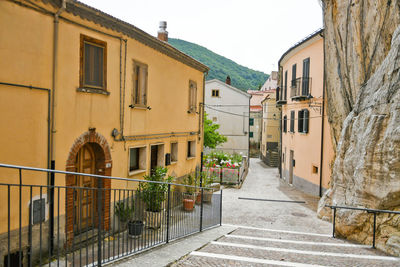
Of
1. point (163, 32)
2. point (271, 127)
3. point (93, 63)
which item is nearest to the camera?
point (93, 63)

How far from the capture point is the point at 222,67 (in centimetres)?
12962

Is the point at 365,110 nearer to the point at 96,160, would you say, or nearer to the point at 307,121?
the point at 96,160

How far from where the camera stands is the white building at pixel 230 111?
35875mm

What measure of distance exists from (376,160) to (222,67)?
124m

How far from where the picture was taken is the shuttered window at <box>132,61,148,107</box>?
34.0ft

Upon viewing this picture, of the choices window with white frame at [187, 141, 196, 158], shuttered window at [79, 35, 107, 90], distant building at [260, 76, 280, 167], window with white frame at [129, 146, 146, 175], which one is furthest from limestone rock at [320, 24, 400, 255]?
distant building at [260, 76, 280, 167]

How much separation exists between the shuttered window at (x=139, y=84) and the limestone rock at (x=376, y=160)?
272 inches

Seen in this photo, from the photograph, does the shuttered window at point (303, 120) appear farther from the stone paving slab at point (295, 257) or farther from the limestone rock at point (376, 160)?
the stone paving slab at point (295, 257)

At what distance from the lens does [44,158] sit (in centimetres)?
689

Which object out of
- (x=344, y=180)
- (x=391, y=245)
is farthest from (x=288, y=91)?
(x=391, y=245)

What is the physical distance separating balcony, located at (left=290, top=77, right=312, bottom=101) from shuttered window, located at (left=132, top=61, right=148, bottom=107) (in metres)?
11.8

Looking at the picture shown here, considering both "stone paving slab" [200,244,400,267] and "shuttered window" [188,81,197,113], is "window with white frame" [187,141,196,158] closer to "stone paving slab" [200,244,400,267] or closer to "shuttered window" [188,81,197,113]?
"shuttered window" [188,81,197,113]

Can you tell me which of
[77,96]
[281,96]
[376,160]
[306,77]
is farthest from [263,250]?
[281,96]

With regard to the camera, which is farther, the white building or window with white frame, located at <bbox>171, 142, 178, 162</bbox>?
the white building
